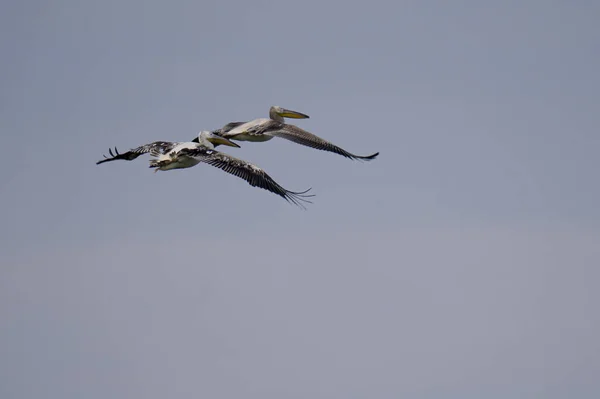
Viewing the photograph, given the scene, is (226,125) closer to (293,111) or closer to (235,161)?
(293,111)

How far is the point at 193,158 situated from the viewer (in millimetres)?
25875

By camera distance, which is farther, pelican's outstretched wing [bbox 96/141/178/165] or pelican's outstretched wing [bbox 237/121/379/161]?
pelican's outstretched wing [bbox 237/121/379/161]

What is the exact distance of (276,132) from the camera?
31250mm

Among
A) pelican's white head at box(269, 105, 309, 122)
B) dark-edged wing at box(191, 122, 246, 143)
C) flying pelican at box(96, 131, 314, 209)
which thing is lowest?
flying pelican at box(96, 131, 314, 209)

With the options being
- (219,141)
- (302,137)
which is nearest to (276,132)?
(302,137)

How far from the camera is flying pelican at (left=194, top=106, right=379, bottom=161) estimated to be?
99.2 feet

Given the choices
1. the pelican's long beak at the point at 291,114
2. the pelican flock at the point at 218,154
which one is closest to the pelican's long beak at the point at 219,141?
the pelican flock at the point at 218,154

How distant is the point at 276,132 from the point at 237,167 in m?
5.82

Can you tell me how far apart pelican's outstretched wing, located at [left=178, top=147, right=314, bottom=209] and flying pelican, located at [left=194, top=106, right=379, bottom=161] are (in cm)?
420

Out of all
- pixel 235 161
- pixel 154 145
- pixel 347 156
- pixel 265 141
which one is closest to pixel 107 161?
pixel 154 145

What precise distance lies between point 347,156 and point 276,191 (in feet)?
21.5

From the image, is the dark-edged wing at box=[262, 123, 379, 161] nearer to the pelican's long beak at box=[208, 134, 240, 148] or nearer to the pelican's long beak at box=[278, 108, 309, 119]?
the pelican's long beak at box=[278, 108, 309, 119]

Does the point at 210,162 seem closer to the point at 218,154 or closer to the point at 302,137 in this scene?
the point at 218,154

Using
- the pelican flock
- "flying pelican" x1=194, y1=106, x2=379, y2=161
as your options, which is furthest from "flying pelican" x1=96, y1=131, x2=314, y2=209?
"flying pelican" x1=194, y1=106, x2=379, y2=161
